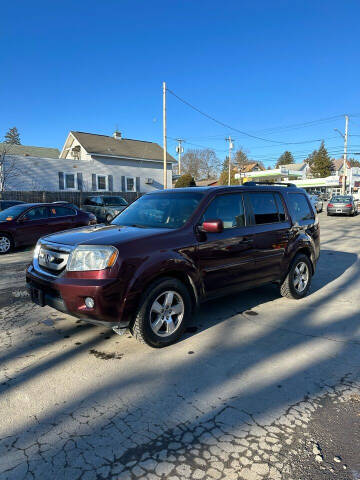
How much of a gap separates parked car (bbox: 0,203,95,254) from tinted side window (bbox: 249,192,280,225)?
7745mm

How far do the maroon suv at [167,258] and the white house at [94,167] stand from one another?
21875 mm

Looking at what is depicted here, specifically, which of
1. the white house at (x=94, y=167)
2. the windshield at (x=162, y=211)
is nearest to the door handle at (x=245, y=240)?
the windshield at (x=162, y=211)

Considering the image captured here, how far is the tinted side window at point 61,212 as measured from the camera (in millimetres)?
10844

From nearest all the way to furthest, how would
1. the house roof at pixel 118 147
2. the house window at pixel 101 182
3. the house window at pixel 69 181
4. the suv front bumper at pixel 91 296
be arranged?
the suv front bumper at pixel 91 296
the house window at pixel 69 181
the house window at pixel 101 182
the house roof at pixel 118 147

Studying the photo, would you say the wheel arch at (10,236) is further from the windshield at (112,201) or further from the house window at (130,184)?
the house window at (130,184)

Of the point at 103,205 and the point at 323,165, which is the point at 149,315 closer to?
the point at 103,205

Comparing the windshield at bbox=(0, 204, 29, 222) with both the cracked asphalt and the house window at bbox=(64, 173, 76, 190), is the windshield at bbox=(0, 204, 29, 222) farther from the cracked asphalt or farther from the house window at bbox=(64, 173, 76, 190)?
the house window at bbox=(64, 173, 76, 190)

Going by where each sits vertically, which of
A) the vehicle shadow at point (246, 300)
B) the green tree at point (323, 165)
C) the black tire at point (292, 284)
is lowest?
the vehicle shadow at point (246, 300)

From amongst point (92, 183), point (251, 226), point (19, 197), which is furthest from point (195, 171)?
point (251, 226)

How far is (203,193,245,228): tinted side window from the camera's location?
168 inches

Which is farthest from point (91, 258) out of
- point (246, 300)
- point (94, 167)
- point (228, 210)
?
point (94, 167)

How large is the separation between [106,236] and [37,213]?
783 centimetres

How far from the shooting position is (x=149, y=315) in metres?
3.51

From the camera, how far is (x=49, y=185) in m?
25.0
